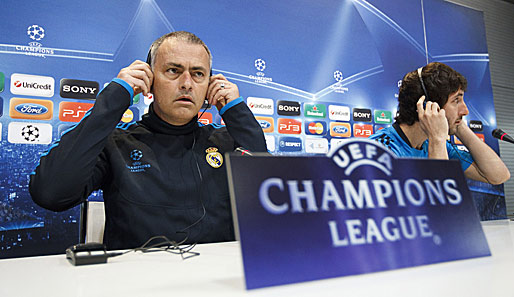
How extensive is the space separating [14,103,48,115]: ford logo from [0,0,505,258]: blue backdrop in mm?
36

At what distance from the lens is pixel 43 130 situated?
193cm

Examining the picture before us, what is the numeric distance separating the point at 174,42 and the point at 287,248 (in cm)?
103

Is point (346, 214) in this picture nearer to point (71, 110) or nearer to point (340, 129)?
point (71, 110)

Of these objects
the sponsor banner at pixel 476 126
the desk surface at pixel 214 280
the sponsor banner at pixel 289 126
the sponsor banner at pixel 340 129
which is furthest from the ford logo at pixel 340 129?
the desk surface at pixel 214 280

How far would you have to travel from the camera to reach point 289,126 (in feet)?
8.66

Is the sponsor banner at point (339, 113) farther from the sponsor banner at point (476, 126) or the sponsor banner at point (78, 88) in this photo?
the sponsor banner at point (78, 88)

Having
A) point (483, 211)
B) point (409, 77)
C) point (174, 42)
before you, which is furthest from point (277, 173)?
point (483, 211)

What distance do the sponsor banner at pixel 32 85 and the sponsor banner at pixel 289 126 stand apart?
1.46 m

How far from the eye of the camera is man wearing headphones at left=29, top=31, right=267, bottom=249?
1015 mm

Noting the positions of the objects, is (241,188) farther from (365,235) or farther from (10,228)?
(10,228)

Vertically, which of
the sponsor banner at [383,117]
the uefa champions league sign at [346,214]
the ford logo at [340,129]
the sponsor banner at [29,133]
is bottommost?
the uefa champions league sign at [346,214]

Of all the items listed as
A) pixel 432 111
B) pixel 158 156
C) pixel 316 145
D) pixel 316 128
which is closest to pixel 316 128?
pixel 316 128

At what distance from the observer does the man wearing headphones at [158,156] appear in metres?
1.01

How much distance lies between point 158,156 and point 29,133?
1137 mm
